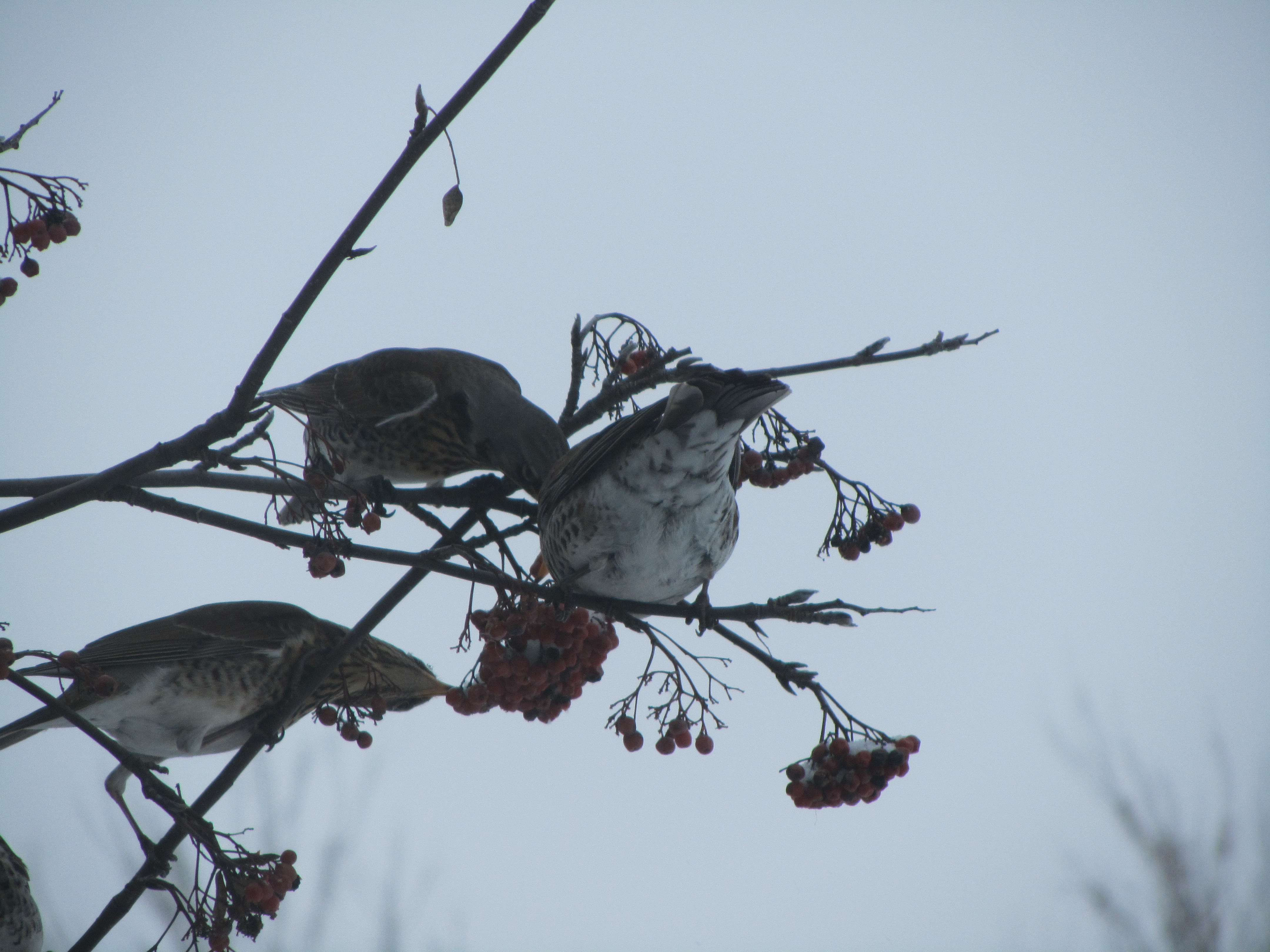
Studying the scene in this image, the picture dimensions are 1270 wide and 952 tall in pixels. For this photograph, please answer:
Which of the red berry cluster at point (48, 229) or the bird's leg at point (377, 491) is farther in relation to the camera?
the bird's leg at point (377, 491)

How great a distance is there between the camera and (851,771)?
Result: 2.00 m

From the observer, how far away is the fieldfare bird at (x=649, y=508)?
2260 mm

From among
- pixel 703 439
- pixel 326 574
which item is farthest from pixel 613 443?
pixel 326 574

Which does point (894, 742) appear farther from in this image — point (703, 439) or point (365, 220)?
point (365, 220)

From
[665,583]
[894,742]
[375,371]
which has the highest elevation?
[375,371]

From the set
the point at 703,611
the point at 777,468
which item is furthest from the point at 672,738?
the point at 777,468

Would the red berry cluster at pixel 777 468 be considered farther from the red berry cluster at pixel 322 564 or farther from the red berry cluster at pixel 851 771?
the red berry cluster at pixel 322 564

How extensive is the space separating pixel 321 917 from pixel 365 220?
292 inches

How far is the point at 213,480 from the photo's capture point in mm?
1933

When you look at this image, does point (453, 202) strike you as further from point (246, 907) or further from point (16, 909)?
point (16, 909)

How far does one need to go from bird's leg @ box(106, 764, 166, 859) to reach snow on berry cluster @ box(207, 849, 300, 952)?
0.54 feet

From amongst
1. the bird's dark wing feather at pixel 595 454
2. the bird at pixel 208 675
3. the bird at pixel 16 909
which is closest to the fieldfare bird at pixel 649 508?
the bird's dark wing feather at pixel 595 454

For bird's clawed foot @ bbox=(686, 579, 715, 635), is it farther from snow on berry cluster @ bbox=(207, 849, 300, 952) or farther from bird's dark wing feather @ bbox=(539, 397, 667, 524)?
snow on berry cluster @ bbox=(207, 849, 300, 952)

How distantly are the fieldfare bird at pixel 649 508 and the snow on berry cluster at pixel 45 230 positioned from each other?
1164 mm
